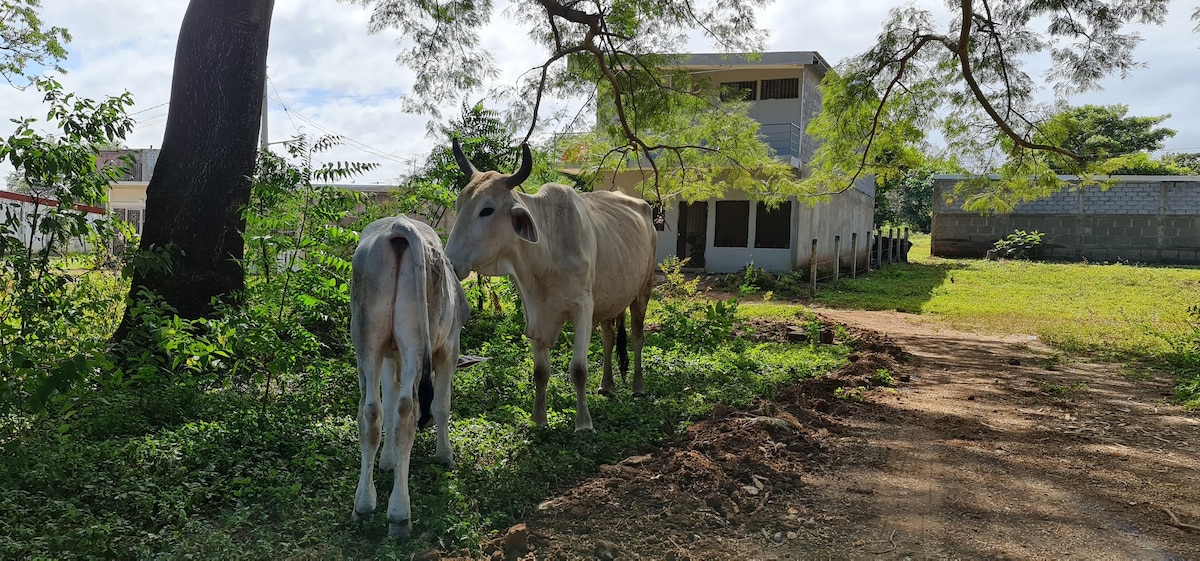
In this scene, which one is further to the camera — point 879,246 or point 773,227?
point 879,246

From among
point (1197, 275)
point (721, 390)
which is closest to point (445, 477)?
point (721, 390)

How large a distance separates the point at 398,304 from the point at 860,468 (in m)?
2.84

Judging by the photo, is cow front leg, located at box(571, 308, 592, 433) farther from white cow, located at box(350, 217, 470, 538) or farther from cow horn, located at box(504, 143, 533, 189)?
white cow, located at box(350, 217, 470, 538)

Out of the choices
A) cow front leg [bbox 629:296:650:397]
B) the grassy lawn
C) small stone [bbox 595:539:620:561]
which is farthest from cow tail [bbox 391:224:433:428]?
cow front leg [bbox 629:296:650:397]

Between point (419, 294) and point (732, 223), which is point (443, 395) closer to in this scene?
point (419, 294)

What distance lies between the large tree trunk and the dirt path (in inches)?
136

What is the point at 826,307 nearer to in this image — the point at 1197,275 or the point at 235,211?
the point at 235,211

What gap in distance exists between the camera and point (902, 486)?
171 inches

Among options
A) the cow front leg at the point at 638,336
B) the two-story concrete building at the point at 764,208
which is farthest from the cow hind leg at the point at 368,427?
the two-story concrete building at the point at 764,208

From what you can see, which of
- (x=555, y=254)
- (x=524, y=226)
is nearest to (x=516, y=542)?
(x=524, y=226)

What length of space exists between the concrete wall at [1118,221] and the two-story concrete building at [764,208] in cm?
828

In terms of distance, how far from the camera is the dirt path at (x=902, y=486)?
11.6 feet

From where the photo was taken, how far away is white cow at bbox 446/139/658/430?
15.3ft

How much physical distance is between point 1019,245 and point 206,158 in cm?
2368
